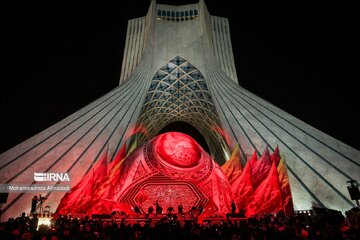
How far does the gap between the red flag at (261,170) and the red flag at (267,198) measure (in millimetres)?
484

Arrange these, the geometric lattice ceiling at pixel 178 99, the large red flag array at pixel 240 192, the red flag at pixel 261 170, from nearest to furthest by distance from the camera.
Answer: the large red flag array at pixel 240 192
the red flag at pixel 261 170
the geometric lattice ceiling at pixel 178 99

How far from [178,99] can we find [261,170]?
41.6 feet

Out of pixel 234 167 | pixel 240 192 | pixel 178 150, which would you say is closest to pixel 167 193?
pixel 178 150

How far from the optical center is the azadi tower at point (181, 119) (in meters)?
9.30

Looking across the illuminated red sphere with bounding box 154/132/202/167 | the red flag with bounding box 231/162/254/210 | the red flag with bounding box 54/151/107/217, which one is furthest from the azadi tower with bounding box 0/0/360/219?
the illuminated red sphere with bounding box 154/132/202/167

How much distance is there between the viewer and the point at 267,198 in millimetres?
7895

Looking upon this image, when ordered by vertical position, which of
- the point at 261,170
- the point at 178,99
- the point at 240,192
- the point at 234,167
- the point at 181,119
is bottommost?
the point at 240,192

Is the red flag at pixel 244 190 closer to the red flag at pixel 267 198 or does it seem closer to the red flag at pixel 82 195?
the red flag at pixel 267 198

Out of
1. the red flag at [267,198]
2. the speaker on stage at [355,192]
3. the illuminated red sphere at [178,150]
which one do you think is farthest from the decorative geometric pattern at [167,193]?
the speaker on stage at [355,192]

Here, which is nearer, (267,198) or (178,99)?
(267,198)

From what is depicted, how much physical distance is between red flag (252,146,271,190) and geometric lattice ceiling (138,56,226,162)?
8.22 meters

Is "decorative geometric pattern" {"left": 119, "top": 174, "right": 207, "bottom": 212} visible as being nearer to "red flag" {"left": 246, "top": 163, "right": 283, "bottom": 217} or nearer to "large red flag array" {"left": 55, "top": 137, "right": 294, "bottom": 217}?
"large red flag array" {"left": 55, "top": 137, "right": 294, "bottom": 217}

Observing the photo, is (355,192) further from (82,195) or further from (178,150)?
(82,195)

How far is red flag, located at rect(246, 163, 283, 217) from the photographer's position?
768 centimetres
